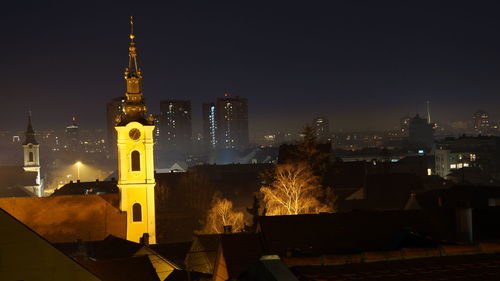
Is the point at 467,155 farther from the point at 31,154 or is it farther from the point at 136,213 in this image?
the point at 136,213

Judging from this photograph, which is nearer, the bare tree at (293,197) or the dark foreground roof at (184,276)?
the dark foreground roof at (184,276)

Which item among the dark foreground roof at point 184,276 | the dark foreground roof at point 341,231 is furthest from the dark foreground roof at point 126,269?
the dark foreground roof at point 341,231

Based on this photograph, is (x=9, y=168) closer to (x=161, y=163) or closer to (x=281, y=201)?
(x=161, y=163)

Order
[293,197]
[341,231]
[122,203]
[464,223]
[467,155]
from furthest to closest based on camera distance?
[467,155] → [122,203] → [293,197] → [341,231] → [464,223]

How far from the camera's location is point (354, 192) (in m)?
56.2

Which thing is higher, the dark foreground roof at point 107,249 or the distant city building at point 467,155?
the distant city building at point 467,155

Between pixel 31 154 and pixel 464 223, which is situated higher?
pixel 31 154

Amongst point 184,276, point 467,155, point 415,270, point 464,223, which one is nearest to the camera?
point 415,270

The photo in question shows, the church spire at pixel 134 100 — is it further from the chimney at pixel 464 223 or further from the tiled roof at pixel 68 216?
the chimney at pixel 464 223

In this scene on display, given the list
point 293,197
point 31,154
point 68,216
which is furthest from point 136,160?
point 31,154

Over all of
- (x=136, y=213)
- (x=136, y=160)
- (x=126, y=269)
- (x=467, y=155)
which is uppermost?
(x=136, y=160)

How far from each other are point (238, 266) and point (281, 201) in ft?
57.8

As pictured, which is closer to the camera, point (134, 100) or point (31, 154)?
Answer: point (134, 100)

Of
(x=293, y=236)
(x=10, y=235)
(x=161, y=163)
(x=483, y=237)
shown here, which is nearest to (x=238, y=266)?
(x=293, y=236)
